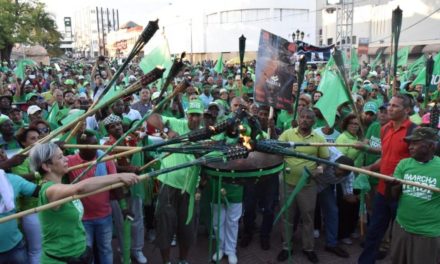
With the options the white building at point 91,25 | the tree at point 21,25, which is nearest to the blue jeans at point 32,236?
the tree at point 21,25

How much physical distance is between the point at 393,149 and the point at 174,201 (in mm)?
2544

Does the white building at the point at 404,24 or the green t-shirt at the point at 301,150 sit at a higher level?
the white building at the point at 404,24

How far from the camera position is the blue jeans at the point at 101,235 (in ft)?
15.0

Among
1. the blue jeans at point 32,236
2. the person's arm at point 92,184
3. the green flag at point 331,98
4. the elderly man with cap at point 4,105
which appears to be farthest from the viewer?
the elderly man with cap at point 4,105

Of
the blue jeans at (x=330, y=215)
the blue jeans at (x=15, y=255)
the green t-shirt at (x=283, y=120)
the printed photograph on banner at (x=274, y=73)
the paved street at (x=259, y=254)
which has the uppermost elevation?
the printed photograph on banner at (x=274, y=73)

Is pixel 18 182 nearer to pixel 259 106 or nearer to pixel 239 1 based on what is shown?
pixel 259 106

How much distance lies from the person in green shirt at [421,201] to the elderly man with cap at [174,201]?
2224 mm

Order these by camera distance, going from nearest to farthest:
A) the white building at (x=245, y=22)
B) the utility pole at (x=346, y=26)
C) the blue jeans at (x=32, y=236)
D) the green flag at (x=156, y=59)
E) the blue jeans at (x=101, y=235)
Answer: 1. the blue jeans at (x=32, y=236)
2. the blue jeans at (x=101, y=235)
3. the green flag at (x=156, y=59)
4. the utility pole at (x=346, y=26)
5. the white building at (x=245, y=22)

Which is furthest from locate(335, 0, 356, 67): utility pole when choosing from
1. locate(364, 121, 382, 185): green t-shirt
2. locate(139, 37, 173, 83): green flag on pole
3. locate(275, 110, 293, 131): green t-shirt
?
locate(364, 121, 382, 185): green t-shirt

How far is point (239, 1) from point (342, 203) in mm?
54300

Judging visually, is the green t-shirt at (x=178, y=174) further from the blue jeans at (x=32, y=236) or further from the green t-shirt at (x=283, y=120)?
the green t-shirt at (x=283, y=120)

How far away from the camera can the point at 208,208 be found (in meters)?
5.64

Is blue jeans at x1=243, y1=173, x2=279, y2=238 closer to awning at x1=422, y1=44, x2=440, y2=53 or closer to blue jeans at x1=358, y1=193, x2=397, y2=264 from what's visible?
blue jeans at x1=358, y1=193, x2=397, y2=264

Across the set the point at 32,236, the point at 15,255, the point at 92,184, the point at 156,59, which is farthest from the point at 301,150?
the point at 156,59
